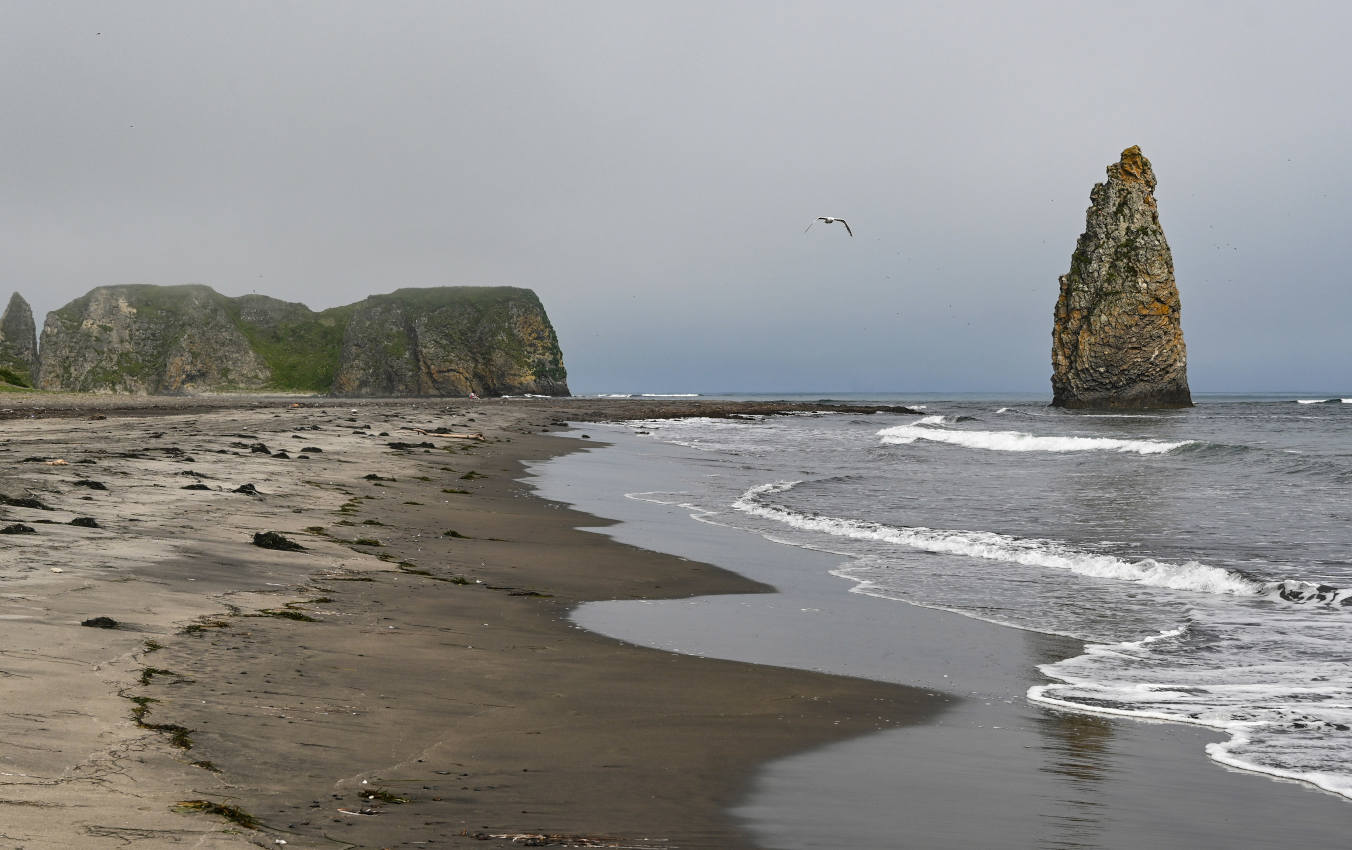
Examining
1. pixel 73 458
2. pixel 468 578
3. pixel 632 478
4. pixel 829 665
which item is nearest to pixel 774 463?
pixel 632 478

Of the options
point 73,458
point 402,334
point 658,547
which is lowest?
point 658,547

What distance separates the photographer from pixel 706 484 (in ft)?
83.0

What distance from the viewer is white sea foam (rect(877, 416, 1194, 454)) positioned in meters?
38.4

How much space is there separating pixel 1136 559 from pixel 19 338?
534ft

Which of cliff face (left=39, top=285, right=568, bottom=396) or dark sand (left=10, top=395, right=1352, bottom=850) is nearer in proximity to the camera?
dark sand (left=10, top=395, right=1352, bottom=850)

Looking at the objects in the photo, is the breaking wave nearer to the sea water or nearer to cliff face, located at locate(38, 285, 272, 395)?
the sea water

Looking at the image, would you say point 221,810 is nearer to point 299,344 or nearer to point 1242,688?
point 1242,688

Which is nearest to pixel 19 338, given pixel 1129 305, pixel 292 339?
pixel 292 339

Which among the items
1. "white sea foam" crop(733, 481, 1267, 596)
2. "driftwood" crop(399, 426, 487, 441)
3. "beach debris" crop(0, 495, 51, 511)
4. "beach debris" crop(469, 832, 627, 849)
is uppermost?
"beach debris" crop(0, 495, 51, 511)

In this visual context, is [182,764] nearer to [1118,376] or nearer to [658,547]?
[658,547]

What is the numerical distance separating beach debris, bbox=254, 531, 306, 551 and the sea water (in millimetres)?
6345

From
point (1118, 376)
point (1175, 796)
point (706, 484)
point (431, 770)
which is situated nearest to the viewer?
point (431, 770)

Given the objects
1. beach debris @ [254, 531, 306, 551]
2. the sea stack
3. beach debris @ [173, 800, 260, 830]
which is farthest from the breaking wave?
the sea stack

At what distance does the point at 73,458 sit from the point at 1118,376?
300 ft
